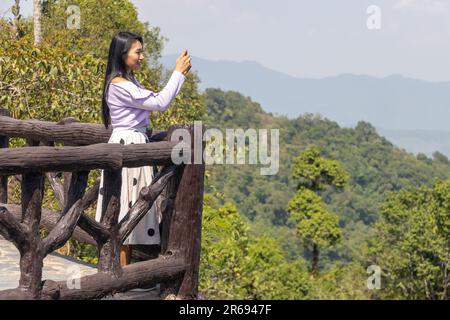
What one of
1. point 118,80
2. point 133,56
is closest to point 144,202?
point 118,80

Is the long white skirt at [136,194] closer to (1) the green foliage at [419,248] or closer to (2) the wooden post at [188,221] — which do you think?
(2) the wooden post at [188,221]

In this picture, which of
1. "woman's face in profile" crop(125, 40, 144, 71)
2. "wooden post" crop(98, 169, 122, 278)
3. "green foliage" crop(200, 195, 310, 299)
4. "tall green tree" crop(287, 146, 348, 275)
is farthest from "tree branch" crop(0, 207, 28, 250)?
"tall green tree" crop(287, 146, 348, 275)

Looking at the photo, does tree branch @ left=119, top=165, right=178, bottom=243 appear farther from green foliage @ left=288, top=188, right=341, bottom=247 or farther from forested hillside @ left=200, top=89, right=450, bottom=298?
forested hillside @ left=200, top=89, right=450, bottom=298

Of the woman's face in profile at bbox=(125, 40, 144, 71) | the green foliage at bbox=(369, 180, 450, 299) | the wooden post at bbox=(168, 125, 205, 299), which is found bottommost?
the green foliage at bbox=(369, 180, 450, 299)

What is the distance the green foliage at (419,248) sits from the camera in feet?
99.0

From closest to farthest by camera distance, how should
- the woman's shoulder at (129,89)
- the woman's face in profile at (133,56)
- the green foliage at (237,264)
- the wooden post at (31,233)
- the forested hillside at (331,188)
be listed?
1. the wooden post at (31,233)
2. the woman's shoulder at (129,89)
3. the woman's face in profile at (133,56)
4. the green foliage at (237,264)
5. the forested hillside at (331,188)

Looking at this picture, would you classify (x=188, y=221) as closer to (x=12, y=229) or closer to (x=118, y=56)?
(x=118, y=56)

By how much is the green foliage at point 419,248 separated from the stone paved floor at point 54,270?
24.9m

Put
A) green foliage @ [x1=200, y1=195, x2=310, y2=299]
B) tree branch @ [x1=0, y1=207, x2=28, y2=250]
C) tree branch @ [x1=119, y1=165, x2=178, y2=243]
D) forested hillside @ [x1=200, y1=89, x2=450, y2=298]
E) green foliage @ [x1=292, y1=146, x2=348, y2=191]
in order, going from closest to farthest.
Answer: tree branch @ [x1=0, y1=207, x2=28, y2=250] < tree branch @ [x1=119, y1=165, x2=178, y2=243] < green foliage @ [x1=200, y1=195, x2=310, y2=299] < green foliage @ [x1=292, y1=146, x2=348, y2=191] < forested hillside @ [x1=200, y1=89, x2=450, y2=298]

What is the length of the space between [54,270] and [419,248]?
25651 millimetres

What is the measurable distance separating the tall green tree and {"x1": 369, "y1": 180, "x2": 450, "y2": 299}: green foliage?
4.37m

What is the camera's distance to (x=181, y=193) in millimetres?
5145

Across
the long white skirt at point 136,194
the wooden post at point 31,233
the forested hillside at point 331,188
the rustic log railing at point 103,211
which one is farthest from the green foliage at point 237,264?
the forested hillside at point 331,188

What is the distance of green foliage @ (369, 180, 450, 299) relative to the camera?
30.2 meters
